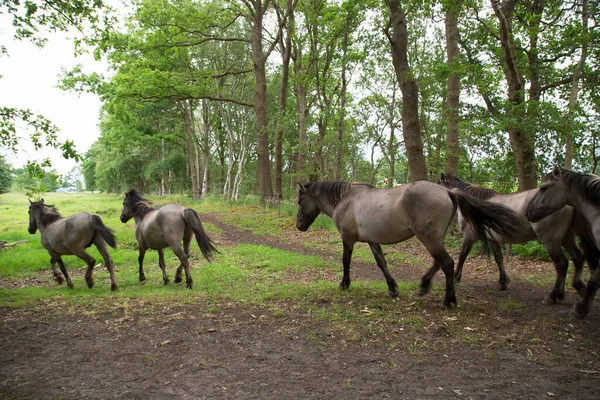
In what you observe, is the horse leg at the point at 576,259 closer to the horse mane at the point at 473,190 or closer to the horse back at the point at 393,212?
the horse mane at the point at 473,190

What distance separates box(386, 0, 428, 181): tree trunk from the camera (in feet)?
32.7

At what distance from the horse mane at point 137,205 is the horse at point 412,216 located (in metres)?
4.52

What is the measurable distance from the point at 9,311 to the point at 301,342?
16.7 ft

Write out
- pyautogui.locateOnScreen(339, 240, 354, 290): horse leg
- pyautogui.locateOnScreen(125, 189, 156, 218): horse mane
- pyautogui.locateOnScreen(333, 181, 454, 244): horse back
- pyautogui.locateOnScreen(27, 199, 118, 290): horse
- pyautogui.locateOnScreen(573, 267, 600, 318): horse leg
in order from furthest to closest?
pyautogui.locateOnScreen(125, 189, 156, 218): horse mane
pyautogui.locateOnScreen(27, 199, 118, 290): horse
pyautogui.locateOnScreen(339, 240, 354, 290): horse leg
pyautogui.locateOnScreen(333, 181, 454, 244): horse back
pyautogui.locateOnScreen(573, 267, 600, 318): horse leg

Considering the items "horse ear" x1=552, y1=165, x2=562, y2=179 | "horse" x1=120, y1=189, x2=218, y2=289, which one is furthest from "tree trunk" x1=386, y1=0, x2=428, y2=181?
"horse" x1=120, y1=189, x2=218, y2=289

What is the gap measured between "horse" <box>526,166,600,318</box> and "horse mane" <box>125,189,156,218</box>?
764 centimetres

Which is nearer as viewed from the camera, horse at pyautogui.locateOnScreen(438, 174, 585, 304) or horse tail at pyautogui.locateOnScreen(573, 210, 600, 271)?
horse tail at pyautogui.locateOnScreen(573, 210, 600, 271)

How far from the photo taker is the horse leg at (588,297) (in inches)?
178

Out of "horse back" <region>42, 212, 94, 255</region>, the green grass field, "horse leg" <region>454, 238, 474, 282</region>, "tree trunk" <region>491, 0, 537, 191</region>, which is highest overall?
"tree trunk" <region>491, 0, 537, 191</region>

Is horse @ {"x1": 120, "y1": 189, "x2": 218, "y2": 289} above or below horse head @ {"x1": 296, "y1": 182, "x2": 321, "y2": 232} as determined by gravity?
below

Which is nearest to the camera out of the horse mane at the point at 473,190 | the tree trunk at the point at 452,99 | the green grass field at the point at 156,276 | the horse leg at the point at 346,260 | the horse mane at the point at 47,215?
the horse leg at the point at 346,260

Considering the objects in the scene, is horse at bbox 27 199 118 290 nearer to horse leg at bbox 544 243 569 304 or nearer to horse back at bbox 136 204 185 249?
horse back at bbox 136 204 185 249

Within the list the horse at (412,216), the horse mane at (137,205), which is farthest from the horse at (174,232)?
the horse at (412,216)

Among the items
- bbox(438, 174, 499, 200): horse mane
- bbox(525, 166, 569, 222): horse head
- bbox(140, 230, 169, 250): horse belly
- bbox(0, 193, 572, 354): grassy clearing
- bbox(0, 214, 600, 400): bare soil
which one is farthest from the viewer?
bbox(140, 230, 169, 250): horse belly
